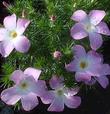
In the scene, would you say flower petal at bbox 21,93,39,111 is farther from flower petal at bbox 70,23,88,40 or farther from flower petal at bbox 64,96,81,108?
flower petal at bbox 70,23,88,40

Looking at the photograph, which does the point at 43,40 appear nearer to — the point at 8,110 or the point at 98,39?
the point at 98,39

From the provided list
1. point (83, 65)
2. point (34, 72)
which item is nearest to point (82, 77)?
point (83, 65)

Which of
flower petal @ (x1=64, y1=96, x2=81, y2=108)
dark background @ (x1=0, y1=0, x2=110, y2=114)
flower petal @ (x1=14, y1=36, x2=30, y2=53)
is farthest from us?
dark background @ (x1=0, y1=0, x2=110, y2=114)

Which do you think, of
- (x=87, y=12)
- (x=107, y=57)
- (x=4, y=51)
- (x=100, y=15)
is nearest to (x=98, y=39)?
(x=100, y=15)

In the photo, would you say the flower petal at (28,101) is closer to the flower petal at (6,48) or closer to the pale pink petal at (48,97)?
the pale pink petal at (48,97)

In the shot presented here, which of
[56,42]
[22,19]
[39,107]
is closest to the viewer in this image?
[22,19]

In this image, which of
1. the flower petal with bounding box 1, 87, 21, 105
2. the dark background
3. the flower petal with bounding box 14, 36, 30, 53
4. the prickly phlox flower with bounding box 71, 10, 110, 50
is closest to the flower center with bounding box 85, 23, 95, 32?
the prickly phlox flower with bounding box 71, 10, 110, 50

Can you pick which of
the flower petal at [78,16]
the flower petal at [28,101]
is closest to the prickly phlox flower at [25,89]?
the flower petal at [28,101]
